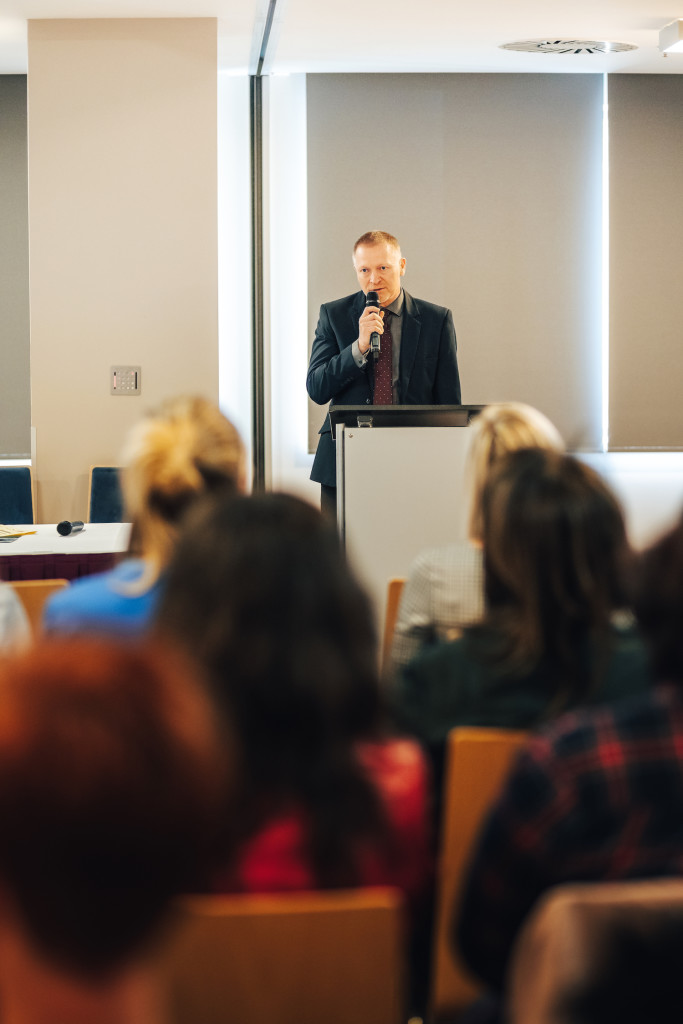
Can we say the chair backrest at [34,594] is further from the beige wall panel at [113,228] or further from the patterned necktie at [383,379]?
the beige wall panel at [113,228]

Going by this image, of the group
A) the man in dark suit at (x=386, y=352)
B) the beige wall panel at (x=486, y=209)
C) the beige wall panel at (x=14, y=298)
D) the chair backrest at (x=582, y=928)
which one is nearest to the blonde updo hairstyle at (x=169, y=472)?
the chair backrest at (x=582, y=928)

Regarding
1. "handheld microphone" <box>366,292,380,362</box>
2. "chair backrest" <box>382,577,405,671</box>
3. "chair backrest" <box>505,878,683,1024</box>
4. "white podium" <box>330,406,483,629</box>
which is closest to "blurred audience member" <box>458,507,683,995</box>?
"chair backrest" <box>505,878,683,1024</box>

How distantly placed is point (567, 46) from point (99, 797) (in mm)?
5986

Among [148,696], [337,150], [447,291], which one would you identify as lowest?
[148,696]

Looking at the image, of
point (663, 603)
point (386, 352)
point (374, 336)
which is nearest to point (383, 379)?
point (386, 352)

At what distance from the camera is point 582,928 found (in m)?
0.77

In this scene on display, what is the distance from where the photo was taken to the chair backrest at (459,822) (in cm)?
123

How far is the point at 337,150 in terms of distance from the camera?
6156mm

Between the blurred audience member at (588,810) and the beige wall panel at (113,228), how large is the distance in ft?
15.3

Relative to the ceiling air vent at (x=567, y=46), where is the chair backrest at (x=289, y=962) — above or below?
below

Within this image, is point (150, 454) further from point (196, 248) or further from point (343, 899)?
point (196, 248)

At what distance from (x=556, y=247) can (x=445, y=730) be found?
5260 millimetres

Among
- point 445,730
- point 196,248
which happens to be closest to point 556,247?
point 196,248

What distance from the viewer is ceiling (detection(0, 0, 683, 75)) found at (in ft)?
16.8
